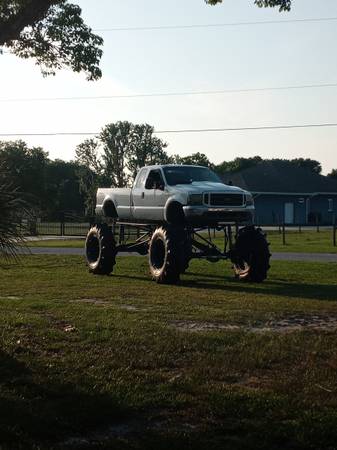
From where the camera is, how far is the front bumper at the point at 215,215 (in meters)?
14.2

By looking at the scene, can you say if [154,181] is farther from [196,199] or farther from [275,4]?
[275,4]

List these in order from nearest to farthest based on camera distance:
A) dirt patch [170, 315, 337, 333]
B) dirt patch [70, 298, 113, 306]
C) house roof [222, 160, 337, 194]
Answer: dirt patch [170, 315, 337, 333], dirt patch [70, 298, 113, 306], house roof [222, 160, 337, 194]

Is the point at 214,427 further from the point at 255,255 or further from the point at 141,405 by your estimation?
the point at 255,255

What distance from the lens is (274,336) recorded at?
7.83 m

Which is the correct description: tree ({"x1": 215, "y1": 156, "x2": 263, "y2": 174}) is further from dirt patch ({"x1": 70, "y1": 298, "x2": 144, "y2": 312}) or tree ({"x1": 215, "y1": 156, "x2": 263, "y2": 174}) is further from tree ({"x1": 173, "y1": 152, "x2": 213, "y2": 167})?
dirt patch ({"x1": 70, "y1": 298, "x2": 144, "y2": 312})

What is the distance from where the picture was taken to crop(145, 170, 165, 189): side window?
15508 mm

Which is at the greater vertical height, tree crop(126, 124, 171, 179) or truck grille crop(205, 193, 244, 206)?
tree crop(126, 124, 171, 179)

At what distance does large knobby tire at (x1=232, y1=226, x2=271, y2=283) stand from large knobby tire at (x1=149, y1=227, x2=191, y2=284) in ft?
4.65

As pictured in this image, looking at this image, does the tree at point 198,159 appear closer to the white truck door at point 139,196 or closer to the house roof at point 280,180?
the house roof at point 280,180

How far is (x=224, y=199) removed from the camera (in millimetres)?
14422

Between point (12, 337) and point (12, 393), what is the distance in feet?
7.26

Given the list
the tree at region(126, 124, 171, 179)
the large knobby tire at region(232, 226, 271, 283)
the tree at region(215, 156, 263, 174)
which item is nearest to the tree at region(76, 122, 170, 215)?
the tree at region(126, 124, 171, 179)

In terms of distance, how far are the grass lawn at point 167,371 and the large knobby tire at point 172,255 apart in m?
2.04

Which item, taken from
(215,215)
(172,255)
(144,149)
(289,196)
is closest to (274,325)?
(172,255)
